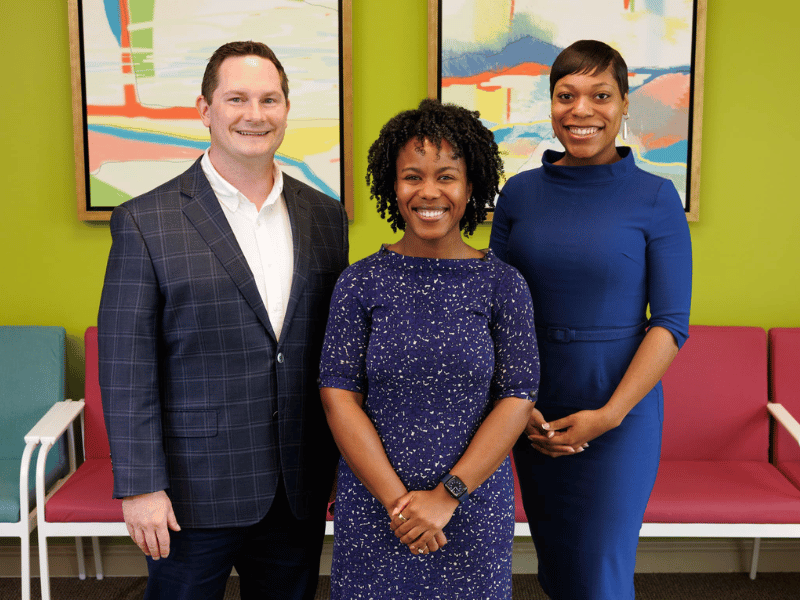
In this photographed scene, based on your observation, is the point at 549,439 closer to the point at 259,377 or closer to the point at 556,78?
the point at 259,377

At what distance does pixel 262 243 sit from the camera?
1543mm

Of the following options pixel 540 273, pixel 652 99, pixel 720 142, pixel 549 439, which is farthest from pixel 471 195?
pixel 720 142

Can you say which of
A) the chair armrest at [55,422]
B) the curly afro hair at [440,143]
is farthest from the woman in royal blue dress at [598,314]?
the chair armrest at [55,422]

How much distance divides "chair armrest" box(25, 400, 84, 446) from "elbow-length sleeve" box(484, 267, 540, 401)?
1702mm

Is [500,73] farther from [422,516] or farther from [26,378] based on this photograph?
[26,378]

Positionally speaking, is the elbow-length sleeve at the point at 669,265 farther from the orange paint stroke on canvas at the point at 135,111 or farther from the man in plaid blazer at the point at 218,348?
the orange paint stroke on canvas at the point at 135,111

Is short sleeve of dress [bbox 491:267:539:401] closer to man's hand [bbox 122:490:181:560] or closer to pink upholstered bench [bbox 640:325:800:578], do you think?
man's hand [bbox 122:490:181:560]

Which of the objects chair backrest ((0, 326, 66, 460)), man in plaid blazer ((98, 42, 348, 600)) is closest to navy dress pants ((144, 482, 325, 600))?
man in plaid blazer ((98, 42, 348, 600))

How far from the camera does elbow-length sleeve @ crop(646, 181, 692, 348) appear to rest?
153 centimetres

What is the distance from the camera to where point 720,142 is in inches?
111

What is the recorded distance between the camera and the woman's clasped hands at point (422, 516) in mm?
1290

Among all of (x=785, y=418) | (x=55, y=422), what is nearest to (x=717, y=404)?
(x=785, y=418)

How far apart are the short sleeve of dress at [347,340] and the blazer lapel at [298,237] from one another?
18cm

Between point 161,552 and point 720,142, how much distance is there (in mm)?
2571
